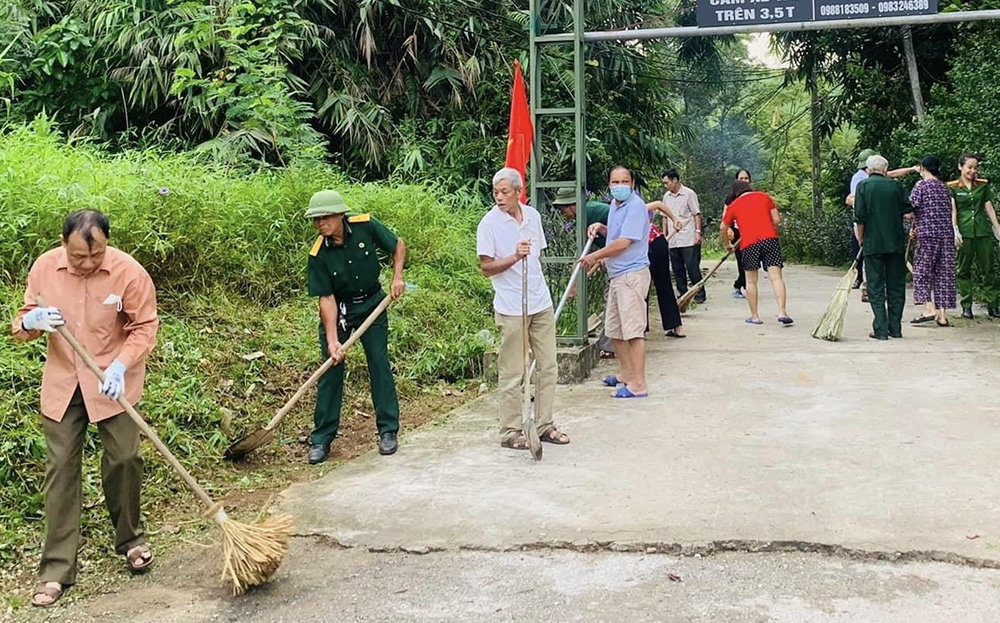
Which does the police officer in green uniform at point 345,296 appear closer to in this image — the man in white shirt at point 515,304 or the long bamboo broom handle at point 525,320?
the man in white shirt at point 515,304

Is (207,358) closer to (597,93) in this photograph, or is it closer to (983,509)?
(983,509)

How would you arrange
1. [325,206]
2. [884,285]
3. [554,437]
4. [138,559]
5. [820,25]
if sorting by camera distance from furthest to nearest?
1. [884,285]
2. [820,25]
3. [554,437]
4. [325,206]
5. [138,559]

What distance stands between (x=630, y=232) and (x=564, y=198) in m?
1.97

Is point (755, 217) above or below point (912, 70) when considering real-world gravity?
below

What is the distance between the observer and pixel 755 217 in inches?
385

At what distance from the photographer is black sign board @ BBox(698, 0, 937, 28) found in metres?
7.63

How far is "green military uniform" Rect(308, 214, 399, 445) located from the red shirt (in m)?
5.22

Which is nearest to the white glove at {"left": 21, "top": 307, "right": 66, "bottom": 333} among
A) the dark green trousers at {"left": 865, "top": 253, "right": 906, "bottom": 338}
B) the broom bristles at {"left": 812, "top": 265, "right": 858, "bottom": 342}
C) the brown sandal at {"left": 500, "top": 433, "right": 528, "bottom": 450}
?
the brown sandal at {"left": 500, "top": 433, "right": 528, "bottom": 450}

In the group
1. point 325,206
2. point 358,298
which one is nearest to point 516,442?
point 358,298

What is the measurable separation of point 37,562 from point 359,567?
58.4 inches

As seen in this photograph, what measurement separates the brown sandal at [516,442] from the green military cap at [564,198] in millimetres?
3066

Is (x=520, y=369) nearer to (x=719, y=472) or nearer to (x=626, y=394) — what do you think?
(x=719, y=472)

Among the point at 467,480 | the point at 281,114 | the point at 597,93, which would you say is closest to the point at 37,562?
the point at 467,480

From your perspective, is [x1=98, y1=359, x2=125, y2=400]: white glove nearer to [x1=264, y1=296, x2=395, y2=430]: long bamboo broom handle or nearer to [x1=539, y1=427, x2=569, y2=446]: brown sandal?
[x1=264, y1=296, x2=395, y2=430]: long bamboo broom handle
